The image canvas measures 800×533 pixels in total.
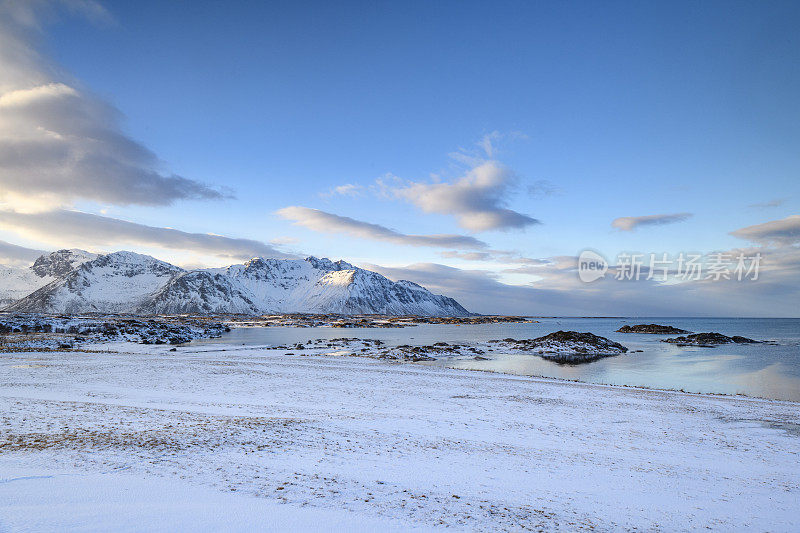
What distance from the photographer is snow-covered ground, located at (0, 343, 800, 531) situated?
7.53 meters

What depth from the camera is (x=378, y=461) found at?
36.8 feet

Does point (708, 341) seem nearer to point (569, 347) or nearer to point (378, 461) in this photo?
point (569, 347)

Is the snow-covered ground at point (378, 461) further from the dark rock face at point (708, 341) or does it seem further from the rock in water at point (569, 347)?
the dark rock face at point (708, 341)

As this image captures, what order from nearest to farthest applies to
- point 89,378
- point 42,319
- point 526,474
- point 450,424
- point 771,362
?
point 526,474 → point 450,424 → point 89,378 → point 771,362 → point 42,319

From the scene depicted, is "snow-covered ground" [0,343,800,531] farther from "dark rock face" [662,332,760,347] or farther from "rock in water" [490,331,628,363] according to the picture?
"dark rock face" [662,332,760,347]

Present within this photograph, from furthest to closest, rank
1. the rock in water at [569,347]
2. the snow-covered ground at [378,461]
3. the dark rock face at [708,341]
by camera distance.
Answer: the dark rock face at [708,341] < the rock in water at [569,347] < the snow-covered ground at [378,461]

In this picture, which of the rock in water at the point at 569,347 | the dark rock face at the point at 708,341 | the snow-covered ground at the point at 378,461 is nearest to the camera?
the snow-covered ground at the point at 378,461

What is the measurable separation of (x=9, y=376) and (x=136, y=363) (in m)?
10.4

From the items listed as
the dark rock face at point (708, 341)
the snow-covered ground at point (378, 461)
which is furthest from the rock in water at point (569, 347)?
the snow-covered ground at point (378, 461)

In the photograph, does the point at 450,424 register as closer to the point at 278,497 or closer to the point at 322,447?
the point at 322,447

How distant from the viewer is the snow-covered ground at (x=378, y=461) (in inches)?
296

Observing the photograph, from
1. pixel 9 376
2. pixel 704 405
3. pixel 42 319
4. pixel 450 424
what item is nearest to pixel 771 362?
pixel 704 405

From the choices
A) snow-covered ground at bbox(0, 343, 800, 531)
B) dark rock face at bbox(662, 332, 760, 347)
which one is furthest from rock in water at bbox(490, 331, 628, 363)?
snow-covered ground at bbox(0, 343, 800, 531)

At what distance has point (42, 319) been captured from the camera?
251ft
